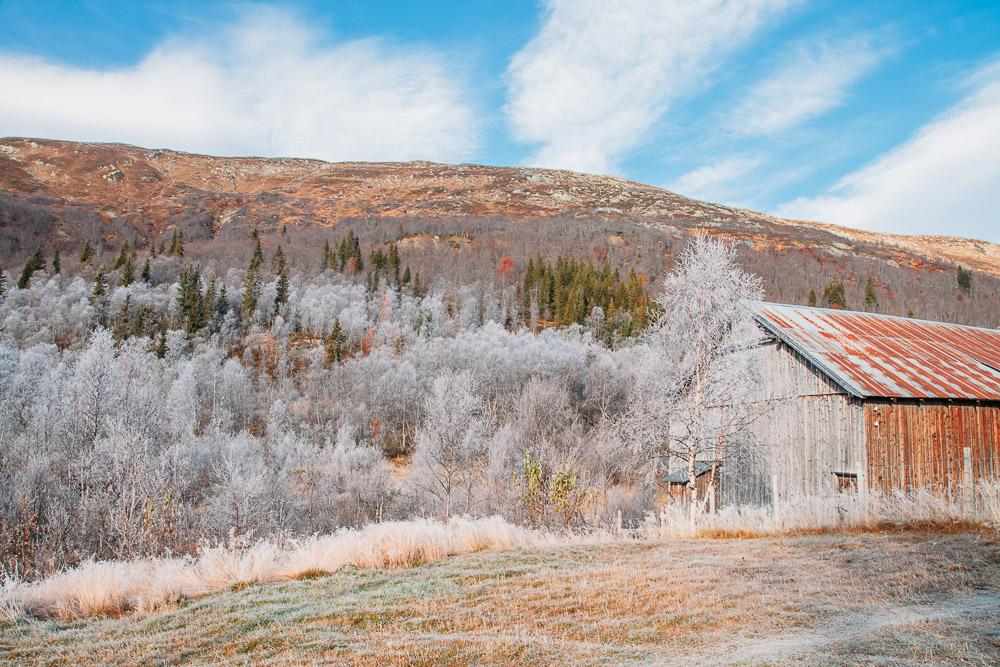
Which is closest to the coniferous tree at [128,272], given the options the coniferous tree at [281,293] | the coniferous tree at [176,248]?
the coniferous tree at [176,248]

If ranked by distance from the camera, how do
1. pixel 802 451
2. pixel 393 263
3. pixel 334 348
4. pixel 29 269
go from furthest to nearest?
1. pixel 393 263
2. pixel 29 269
3. pixel 334 348
4. pixel 802 451

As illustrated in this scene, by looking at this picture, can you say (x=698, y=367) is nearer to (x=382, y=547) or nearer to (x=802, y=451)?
(x=802, y=451)

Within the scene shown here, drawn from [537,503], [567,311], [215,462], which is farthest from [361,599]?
[567,311]

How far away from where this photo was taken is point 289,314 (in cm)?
8731

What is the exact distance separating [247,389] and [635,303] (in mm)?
53298

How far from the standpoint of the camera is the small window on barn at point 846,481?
17.6 metres

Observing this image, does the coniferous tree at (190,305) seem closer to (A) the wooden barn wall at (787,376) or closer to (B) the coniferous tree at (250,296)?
(B) the coniferous tree at (250,296)

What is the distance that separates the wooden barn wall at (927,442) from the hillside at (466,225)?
247 feet

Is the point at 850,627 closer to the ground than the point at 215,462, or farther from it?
farther from it

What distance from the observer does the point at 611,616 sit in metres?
6.05

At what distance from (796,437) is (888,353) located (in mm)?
4800

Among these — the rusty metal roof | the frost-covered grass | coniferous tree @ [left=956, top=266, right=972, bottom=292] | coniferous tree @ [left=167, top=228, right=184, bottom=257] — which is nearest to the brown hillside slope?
coniferous tree @ [left=956, top=266, right=972, bottom=292]

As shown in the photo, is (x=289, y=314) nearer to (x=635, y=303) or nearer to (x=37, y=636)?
(x=635, y=303)

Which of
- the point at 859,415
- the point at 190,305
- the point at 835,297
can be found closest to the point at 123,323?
the point at 190,305
